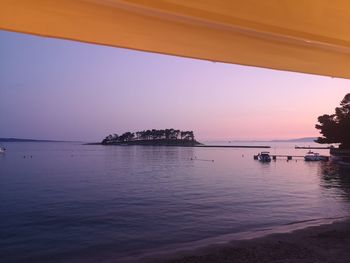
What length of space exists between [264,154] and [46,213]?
2558 inches

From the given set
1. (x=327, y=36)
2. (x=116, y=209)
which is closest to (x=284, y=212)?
(x=116, y=209)

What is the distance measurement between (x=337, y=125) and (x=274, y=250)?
59055mm

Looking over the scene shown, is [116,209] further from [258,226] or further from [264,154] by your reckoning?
[264,154]

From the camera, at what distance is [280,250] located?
11.6 meters

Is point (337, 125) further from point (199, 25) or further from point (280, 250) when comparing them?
point (199, 25)

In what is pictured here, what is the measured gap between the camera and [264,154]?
83.1m

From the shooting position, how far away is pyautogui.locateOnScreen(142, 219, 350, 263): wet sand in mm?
10480

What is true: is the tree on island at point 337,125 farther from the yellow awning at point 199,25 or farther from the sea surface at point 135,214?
the yellow awning at point 199,25

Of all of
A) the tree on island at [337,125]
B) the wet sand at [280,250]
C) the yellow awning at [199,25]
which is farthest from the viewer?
the tree on island at [337,125]

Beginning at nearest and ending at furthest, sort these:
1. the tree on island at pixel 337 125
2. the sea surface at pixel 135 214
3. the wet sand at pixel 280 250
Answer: the wet sand at pixel 280 250
the sea surface at pixel 135 214
the tree on island at pixel 337 125

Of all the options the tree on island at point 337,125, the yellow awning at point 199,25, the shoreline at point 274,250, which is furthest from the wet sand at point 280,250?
the tree on island at point 337,125

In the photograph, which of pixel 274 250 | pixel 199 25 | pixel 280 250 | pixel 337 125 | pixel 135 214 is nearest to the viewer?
pixel 199 25

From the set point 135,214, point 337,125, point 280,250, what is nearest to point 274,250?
point 280,250

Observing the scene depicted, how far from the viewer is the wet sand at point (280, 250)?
10.5m
